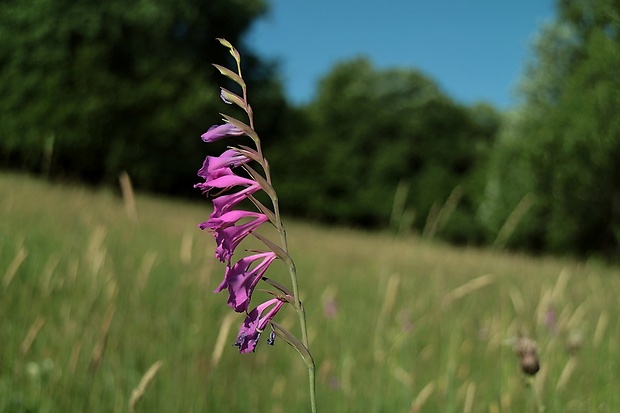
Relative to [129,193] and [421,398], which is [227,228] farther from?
[129,193]

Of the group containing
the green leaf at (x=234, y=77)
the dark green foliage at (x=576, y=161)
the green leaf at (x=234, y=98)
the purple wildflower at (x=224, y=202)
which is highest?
the dark green foliage at (x=576, y=161)

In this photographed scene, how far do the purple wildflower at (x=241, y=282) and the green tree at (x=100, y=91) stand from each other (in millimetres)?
19560

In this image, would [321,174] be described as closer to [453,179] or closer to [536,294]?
[453,179]

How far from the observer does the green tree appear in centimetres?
1975

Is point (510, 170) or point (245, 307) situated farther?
point (510, 170)

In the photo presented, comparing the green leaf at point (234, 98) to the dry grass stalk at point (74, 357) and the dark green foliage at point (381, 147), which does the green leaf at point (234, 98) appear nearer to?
the dry grass stalk at point (74, 357)

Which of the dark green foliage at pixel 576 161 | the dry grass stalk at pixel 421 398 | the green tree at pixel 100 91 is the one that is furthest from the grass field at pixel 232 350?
the green tree at pixel 100 91

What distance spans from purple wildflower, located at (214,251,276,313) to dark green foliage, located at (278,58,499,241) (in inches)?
990

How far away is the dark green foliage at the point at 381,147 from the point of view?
93.8 feet

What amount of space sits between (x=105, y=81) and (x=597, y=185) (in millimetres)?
14669

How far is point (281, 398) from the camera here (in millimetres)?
2379

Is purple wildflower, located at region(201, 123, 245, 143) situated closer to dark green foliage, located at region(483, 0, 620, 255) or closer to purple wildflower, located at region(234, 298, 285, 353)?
purple wildflower, located at region(234, 298, 285, 353)

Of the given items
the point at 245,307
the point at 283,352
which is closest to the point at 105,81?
the point at 283,352

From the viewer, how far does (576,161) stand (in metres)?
16.0
